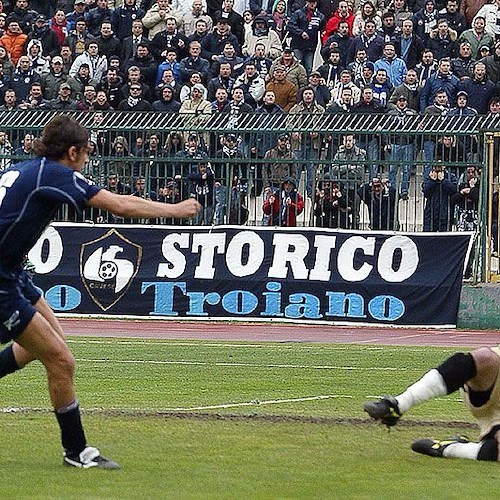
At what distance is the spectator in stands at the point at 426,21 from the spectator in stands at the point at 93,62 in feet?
19.9

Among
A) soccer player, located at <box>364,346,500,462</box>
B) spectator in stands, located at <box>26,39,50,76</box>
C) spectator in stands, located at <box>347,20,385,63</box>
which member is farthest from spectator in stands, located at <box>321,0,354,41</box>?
soccer player, located at <box>364,346,500,462</box>

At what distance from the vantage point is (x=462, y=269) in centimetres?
2194

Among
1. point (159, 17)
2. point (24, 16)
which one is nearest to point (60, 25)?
point (24, 16)

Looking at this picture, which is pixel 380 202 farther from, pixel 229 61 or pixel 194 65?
pixel 194 65

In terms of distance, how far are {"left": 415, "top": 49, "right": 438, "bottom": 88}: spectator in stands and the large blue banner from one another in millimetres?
3355

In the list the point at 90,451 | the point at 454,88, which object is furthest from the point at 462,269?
the point at 90,451

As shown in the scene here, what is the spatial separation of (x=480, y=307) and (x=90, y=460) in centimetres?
1474

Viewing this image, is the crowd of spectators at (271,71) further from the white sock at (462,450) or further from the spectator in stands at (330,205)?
the white sock at (462,450)

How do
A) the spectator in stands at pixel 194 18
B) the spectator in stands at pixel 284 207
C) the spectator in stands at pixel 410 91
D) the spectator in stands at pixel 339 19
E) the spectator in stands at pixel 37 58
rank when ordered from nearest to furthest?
the spectator in stands at pixel 284 207, the spectator in stands at pixel 410 91, the spectator in stands at pixel 339 19, the spectator in stands at pixel 194 18, the spectator in stands at pixel 37 58

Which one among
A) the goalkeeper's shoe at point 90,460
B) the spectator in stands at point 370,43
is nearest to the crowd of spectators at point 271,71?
the spectator in stands at point 370,43

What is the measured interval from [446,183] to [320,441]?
13.0 metres

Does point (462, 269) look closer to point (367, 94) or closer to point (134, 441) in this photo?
point (367, 94)

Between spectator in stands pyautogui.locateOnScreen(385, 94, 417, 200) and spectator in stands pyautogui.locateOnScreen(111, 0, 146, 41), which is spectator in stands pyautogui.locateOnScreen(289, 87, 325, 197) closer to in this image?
spectator in stands pyautogui.locateOnScreen(385, 94, 417, 200)

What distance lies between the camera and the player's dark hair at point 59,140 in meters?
7.93
